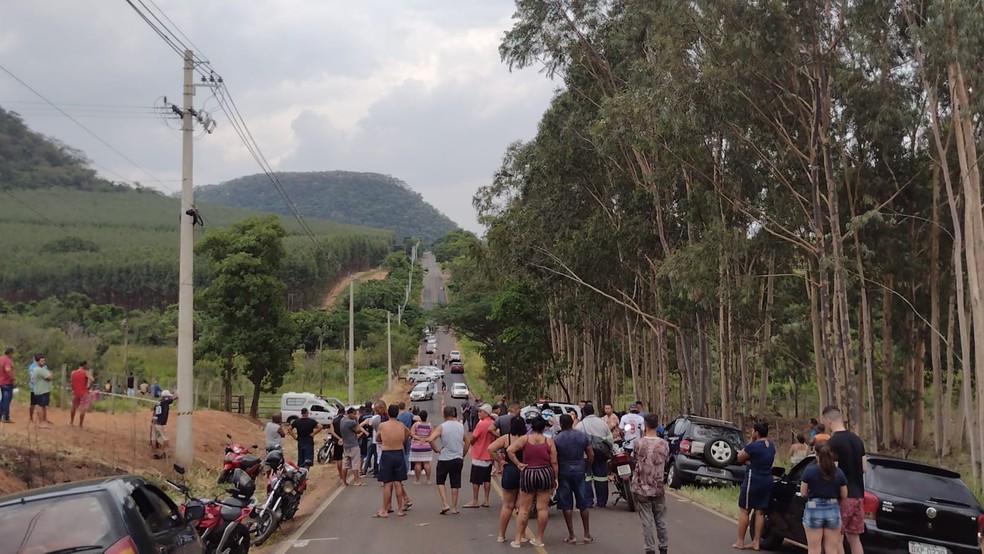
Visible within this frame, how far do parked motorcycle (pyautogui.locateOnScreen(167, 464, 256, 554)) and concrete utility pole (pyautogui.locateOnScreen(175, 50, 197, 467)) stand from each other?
356 inches

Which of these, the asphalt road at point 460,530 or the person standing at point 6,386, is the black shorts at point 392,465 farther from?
the person standing at point 6,386

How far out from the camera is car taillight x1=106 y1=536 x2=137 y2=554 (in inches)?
229

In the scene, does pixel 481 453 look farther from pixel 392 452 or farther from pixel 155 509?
pixel 155 509

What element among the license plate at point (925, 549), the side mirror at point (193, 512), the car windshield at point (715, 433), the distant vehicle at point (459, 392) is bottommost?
the distant vehicle at point (459, 392)

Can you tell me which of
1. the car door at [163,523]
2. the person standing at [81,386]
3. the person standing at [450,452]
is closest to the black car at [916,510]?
the person standing at [450,452]

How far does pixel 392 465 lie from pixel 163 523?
6985 mm

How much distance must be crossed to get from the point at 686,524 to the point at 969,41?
13.3 metres

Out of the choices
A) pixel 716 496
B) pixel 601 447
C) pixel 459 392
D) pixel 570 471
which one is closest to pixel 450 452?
pixel 601 447

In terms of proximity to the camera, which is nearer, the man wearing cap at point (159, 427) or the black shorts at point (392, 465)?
the black shorts at point (392, 465)

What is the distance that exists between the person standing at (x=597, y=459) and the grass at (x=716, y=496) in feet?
7.28

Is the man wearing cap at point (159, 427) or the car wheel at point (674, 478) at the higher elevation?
the man wearing cap at point (159, 427)

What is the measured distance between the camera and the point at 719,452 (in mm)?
19172

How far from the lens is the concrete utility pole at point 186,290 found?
19.6 m

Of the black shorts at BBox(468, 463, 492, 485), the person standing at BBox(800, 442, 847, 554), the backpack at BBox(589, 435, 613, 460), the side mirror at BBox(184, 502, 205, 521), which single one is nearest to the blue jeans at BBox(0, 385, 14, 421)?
the black shorts at BBox(468, 463, 492, 485)
